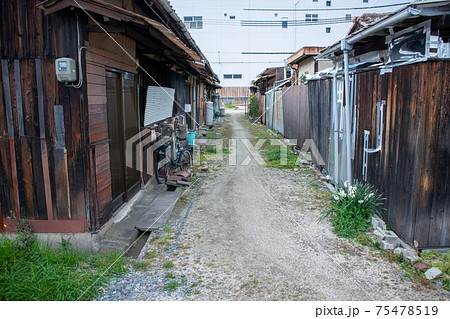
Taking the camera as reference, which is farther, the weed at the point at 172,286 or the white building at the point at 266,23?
the white building at the point at 266,23

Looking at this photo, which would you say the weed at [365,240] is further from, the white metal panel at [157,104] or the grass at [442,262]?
the white metal panel at [157,104]

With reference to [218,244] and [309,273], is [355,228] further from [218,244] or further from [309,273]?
[218,244]

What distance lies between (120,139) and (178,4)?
109 ft

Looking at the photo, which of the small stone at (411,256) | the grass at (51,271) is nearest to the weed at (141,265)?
the grass at (51,271)

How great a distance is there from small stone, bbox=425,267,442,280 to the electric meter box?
4733mm

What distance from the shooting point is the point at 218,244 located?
4953 millimetres

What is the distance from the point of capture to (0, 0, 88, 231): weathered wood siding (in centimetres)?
430

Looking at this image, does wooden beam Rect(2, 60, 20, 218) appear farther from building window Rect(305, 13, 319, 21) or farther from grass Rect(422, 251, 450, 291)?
building window Rect(305, 13, 319, 21)

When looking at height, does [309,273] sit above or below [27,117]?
below

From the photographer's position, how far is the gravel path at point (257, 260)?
366cm

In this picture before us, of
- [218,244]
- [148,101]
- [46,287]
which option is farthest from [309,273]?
[148,101]

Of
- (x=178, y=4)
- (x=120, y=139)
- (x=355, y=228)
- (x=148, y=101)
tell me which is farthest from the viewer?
(x=178, y=4)

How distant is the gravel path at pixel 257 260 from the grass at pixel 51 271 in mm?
237

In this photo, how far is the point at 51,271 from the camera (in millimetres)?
3781
